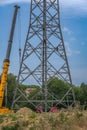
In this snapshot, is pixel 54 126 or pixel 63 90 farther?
pixel 63 90

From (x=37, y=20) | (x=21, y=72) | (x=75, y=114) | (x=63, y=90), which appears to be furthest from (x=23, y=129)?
(x=63, y=90)

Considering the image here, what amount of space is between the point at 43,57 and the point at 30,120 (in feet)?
98.7

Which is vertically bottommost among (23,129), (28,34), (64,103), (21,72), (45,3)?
(23,129)

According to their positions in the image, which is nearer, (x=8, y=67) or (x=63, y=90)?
(x=8, y=67)

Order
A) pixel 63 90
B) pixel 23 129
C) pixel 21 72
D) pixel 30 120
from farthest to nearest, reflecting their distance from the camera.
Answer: pixel 63 90 < pixel 21 72 < pixel 30 120 < pixel 23 129

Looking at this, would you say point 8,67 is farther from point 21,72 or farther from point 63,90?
point 63,90

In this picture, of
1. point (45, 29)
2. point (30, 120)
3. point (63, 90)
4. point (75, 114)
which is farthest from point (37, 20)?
point (63, 90)

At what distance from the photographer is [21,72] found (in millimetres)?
53375

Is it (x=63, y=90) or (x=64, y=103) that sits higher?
(x=63, y=90)

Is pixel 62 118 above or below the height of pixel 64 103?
below

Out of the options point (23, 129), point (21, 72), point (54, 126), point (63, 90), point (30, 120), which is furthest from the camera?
point (63, 90)

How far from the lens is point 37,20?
5569 cm

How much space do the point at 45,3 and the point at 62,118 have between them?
36994 mm

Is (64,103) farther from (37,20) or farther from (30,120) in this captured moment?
(30,120)
